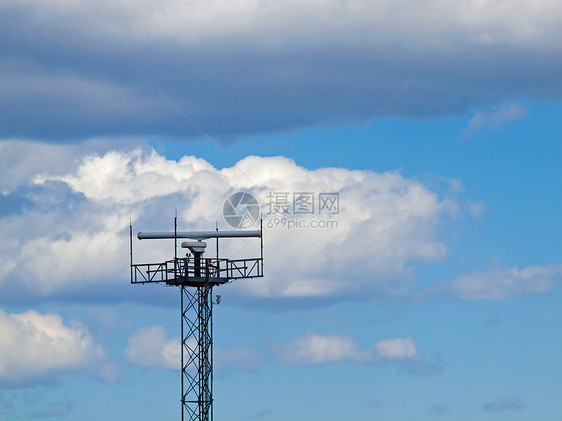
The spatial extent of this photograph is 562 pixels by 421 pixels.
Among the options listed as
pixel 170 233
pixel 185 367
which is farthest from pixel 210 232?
pixel 185 367

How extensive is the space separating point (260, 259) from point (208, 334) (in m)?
7.88

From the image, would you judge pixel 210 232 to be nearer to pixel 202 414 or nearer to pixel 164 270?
pixel 164 270

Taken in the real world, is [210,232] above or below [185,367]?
above

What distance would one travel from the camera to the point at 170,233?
135m

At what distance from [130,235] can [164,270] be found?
4072 millimetres

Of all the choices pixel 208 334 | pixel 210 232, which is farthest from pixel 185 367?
pixel 210 232

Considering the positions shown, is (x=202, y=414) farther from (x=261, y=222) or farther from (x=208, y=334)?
(x=261, y=222)

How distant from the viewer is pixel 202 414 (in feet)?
442

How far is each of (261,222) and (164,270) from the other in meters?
9.00

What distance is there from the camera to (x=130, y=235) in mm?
133250

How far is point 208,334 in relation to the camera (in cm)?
13512

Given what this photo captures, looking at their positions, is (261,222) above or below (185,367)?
above

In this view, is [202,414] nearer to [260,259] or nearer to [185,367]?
[185,367]

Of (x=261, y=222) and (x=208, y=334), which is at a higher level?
(x=261, y=222)
